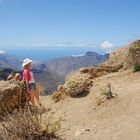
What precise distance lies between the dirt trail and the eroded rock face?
5.27ft

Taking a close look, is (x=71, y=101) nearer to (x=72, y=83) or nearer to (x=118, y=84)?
(x=72, y=83)

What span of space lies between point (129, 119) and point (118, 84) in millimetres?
5795

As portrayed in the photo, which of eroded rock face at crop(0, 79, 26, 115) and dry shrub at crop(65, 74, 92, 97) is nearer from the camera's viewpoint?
eroded rock face at crop(0, 79, 26, 115)

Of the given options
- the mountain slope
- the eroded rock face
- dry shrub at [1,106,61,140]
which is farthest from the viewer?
the eroded rock face

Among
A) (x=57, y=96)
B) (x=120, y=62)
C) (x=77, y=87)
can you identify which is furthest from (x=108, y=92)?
(x=120, y=62)

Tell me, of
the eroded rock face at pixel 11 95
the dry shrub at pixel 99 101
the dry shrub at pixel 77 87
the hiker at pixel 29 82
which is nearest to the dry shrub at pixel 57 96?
the dry shrub at pixel 77 87

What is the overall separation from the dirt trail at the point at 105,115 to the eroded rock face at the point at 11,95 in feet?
5.27

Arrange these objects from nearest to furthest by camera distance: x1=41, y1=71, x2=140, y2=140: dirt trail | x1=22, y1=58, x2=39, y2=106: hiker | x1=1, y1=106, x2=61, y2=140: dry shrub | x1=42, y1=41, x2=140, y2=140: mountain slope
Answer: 1. x1=1, y1=106, x2=61, y2=140: dry shrub
2. x1=41, y1=71, x2=140, y2=140: dirt trail
3. x1=42, y1=41, x2=140, y2=140: mountain slope
4. x1=22, y1=58, x2=39, y2=106: hiker

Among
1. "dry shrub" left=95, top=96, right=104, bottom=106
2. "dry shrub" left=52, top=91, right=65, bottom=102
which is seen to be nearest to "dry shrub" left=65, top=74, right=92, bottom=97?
"dry shrub" left=52, top=91, right=65, bottom=102

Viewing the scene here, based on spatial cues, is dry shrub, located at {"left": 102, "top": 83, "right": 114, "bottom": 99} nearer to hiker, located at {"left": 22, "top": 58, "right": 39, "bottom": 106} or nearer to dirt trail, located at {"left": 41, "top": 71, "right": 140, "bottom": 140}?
dirt trail, located at {"left": 41, "top": 71, "right": 140, "bottom": 140}

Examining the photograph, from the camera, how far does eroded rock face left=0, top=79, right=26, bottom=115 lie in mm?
16038

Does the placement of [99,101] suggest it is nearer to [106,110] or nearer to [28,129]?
[106,110]

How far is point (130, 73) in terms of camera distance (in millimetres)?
19781

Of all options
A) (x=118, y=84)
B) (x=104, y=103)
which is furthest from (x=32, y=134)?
(x=118, y=84)
